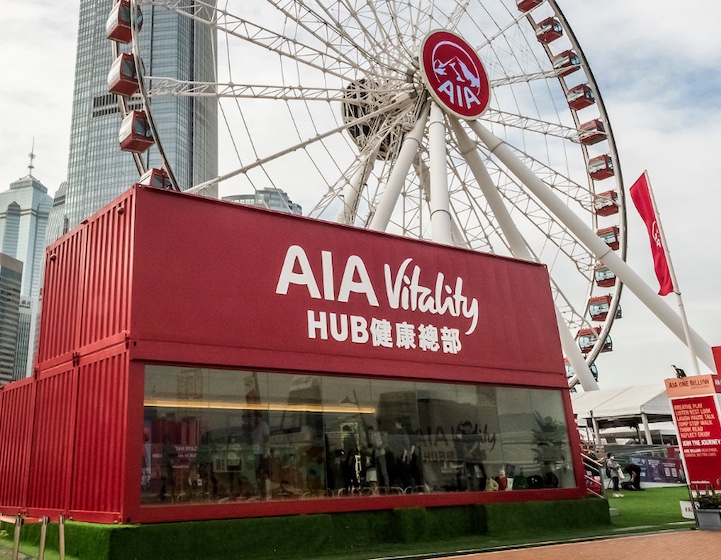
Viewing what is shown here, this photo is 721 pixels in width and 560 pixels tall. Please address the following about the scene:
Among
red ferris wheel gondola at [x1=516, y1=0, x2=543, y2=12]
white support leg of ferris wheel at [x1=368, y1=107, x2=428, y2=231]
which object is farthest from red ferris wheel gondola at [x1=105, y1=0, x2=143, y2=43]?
red ferris wheel gondola at [x1=516, y1=0, x2=543, y2=12]

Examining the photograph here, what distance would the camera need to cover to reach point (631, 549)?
9867 mm

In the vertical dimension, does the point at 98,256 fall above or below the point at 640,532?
above

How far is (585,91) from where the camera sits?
2561 cm

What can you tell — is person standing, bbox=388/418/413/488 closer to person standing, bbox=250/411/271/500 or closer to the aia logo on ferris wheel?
person standing, bbox=250/411/271/500

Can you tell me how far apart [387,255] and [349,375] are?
103 inches

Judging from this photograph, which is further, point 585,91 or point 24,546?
point 585,91

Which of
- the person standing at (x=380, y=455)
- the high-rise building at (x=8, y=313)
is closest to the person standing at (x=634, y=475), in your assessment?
the person standing at (x=380, y=455)

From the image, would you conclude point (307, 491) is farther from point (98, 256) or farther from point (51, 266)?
point (51, 266)

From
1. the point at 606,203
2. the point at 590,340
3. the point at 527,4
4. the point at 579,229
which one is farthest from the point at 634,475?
the point at 527,4

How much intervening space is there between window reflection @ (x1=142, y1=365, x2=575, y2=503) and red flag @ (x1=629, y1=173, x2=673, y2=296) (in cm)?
345

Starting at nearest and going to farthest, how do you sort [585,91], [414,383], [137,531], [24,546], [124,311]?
[137,531]
[124,311]
[24,546]
[414,383]
[585,91]

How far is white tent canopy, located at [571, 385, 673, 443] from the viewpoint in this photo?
86.6 feet

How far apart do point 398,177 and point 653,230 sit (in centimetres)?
662

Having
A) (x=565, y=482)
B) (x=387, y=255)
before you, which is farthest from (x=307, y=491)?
(x=565, y=482)
